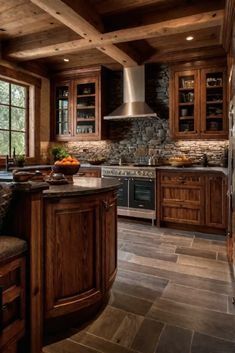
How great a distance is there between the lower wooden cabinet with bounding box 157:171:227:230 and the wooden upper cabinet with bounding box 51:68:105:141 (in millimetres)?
1862

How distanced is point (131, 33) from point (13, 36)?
82.1 inches

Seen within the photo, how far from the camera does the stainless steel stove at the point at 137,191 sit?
15.1 ft

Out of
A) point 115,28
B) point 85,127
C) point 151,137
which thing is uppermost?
point 115,28

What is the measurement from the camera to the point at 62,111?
19.3ft

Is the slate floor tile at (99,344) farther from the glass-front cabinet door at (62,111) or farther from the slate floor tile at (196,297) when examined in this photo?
the glass-front cabinet door at (62,111)

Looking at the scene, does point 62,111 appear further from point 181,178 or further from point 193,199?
point 193,199

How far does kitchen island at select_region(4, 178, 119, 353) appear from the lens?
163 centimetres

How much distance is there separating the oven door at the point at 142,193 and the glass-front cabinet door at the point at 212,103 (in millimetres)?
1275

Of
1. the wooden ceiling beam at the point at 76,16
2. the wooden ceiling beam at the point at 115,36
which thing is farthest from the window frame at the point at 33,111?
the wooden ceiling beam at the point at 76,16

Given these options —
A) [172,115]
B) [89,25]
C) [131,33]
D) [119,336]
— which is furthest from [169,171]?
[119,336]

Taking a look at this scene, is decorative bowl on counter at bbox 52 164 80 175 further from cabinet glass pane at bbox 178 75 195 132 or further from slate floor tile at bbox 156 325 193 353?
cabinet glass pane at bbox 178 75 195 132

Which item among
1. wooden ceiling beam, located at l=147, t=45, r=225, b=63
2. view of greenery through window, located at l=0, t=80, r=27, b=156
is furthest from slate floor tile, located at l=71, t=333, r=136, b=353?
wooden ceiling beam, located at l=147, t=45, r=225, b=63

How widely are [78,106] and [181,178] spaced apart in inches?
106

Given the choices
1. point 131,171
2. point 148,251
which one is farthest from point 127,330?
point 131,171
